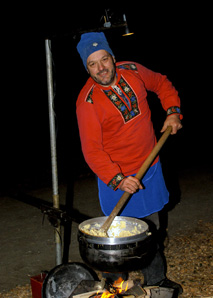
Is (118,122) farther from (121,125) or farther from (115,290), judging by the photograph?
(115,290)

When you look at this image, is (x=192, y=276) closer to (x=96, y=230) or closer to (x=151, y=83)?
(x=96, y=230)

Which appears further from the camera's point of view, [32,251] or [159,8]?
[159,8]

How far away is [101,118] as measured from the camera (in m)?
3.46

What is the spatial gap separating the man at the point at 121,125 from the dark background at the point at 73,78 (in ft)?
1.40

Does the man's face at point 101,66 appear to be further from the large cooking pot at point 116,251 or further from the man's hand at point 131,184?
the large cooking pot at point 116,251

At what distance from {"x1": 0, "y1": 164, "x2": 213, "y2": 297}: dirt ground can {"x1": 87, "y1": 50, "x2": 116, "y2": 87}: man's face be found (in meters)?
1.43

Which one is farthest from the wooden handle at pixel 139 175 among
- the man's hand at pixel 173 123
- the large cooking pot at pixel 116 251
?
the large cooking pot at pixel 116 251

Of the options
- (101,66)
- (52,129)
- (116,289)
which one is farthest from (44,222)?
(101,66)

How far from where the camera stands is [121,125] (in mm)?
3537

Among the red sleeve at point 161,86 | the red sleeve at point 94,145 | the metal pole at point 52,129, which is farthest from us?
the red sleeve at point 161,86

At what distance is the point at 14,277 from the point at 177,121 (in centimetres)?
278

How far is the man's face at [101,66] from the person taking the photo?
339cm

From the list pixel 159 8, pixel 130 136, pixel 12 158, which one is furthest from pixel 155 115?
pixel 130 136

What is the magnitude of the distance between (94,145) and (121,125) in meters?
0.35
